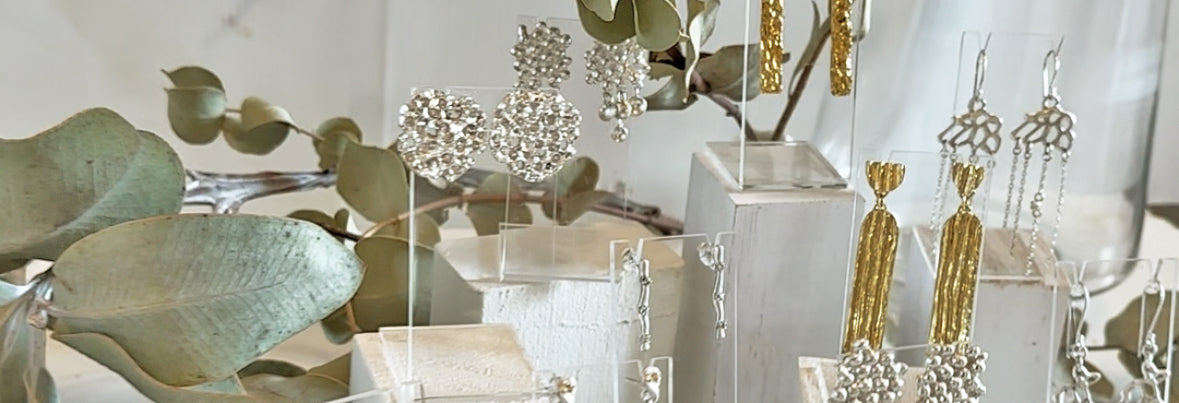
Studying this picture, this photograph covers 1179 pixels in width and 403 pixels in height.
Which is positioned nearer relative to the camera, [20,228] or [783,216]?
[20,228]

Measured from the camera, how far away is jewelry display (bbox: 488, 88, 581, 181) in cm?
41

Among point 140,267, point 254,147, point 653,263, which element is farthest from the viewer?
point 254,147

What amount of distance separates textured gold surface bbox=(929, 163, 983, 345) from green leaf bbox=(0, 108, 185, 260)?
264 mm

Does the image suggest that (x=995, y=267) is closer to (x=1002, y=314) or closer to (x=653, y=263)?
(x=1002, y=314)

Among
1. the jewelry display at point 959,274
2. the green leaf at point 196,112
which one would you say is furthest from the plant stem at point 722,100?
the green leaf at point 196,112

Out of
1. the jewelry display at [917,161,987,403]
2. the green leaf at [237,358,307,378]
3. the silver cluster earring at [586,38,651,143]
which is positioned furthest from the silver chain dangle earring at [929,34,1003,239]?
the green leaf at [237,358,307,378]

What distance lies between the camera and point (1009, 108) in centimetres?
63

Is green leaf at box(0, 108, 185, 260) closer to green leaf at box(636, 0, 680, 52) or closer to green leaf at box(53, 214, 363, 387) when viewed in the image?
green leaf at box(53, 214, 363, 387)

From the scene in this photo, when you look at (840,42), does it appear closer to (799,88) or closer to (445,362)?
(799,88)

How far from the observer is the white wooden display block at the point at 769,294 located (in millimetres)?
442

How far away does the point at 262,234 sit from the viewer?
319 mm

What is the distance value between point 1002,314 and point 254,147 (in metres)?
0.34

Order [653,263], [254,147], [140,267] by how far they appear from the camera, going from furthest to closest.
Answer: [254,147] < [653,263] < [140,267]

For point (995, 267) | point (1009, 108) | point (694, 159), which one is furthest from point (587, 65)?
point (1009, 108)
